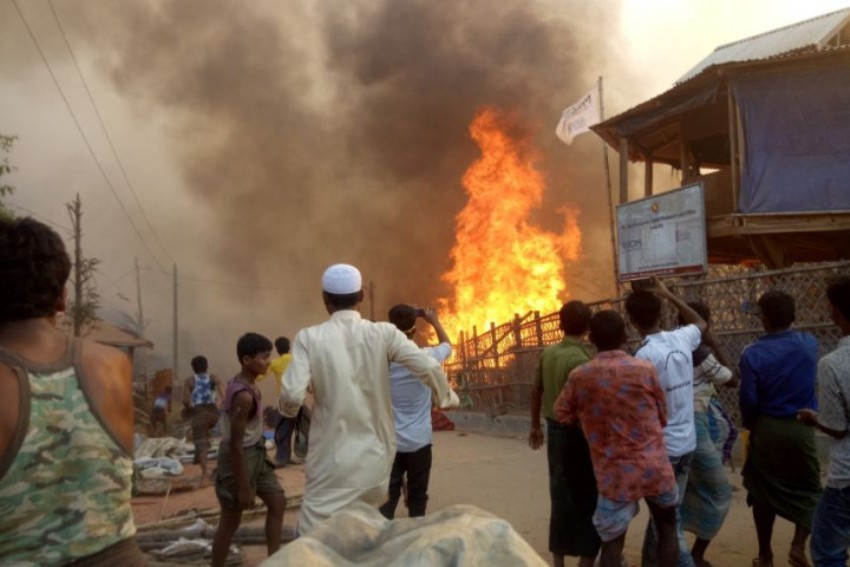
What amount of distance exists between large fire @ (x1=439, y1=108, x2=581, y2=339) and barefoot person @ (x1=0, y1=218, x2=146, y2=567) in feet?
59.5

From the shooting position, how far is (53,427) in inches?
70.2

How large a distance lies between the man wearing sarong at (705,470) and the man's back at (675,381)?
1.16ft

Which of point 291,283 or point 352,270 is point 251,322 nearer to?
point 291,283

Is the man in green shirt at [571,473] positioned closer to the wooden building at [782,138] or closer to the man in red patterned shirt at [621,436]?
the man in red patterned shirt at [621,436]

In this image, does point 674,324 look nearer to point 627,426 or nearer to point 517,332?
point 517,332

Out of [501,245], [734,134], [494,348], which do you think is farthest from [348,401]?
[501,245]

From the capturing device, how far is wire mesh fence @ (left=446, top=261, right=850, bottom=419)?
7.99m

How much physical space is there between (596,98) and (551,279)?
232 inches

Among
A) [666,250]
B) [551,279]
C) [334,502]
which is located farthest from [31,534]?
[551,279]

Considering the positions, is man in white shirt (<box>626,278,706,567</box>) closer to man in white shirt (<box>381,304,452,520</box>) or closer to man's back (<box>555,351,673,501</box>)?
man's back (<box>555,351,673,501</box>)

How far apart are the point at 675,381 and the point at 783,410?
792 millimetres

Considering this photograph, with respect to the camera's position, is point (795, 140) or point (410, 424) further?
point (795, 140)

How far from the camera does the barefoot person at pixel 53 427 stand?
5.70ft

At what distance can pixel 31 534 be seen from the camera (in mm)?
1754
